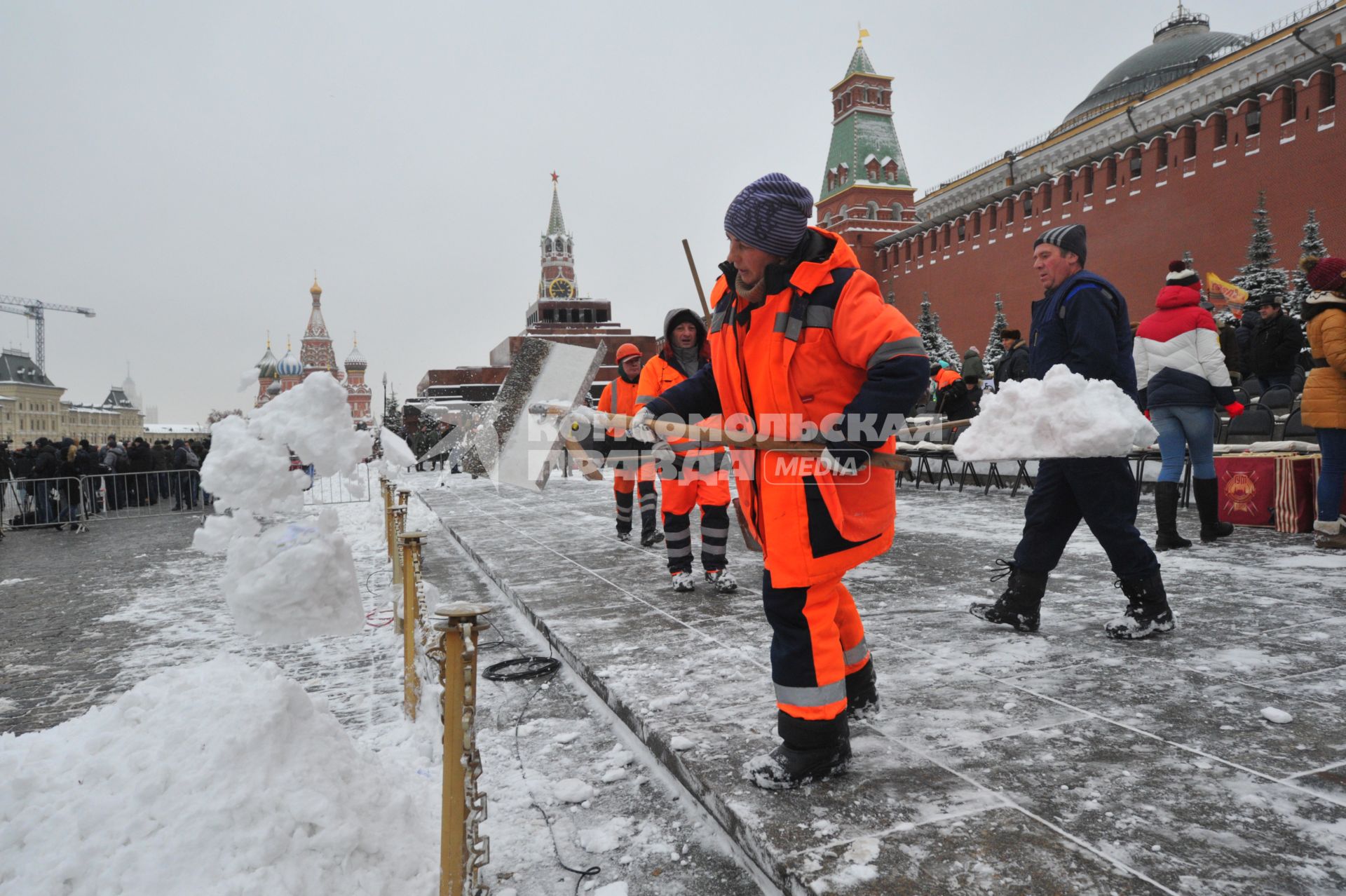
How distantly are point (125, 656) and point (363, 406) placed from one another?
85.3 m

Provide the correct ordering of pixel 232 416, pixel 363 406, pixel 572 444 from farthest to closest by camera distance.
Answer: pixel 363 406
pixel 572 444
pixel 232 416

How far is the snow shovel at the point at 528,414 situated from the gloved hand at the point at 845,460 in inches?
85.8

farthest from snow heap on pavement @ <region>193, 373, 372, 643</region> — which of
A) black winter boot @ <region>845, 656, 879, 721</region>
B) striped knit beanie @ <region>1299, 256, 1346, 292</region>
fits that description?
striped knit beanie @ <region>1299, 256, 1346, 292</region>

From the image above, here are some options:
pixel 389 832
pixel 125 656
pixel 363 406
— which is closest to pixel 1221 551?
pixel 389 832

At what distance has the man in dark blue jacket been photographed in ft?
10.9

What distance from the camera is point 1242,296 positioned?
20.1 metres

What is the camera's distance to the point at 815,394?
2.33 m

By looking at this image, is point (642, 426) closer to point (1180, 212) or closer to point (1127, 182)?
point (1180, 212)

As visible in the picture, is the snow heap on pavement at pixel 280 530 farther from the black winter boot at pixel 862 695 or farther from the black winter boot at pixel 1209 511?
the black winter boot at pixel 1209 511

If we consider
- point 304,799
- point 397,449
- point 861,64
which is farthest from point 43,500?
point 861,64

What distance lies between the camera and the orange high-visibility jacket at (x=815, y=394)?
2.18 m

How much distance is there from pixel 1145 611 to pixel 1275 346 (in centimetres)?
813

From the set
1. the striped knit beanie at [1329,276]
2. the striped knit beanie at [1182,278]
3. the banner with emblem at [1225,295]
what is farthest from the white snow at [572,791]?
the banner with emblem at [1225,295]

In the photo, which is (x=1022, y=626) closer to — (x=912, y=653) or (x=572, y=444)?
(x=912, y=653)
